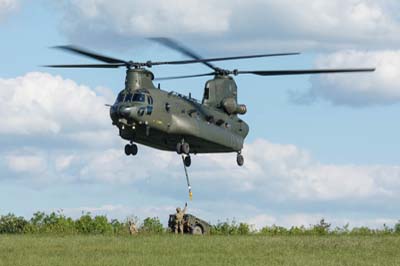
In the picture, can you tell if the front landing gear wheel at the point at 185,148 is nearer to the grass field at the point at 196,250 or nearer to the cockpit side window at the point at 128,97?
the cockpit side window at the point at 128,97

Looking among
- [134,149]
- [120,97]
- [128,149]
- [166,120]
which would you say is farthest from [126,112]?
[128,149]

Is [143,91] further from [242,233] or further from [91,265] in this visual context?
[91,265]

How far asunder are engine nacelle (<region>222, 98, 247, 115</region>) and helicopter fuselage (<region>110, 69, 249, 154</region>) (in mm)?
327

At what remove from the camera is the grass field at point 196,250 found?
3108cm

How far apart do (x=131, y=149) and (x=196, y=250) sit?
16.0 m

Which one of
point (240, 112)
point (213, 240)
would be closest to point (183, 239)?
point (213, 240)

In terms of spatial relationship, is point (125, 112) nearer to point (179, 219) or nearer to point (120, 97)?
point (120, 97)

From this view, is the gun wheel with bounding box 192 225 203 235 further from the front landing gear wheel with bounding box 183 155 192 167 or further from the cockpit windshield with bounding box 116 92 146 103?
the front landing gear wheel with bounding box 183 155 192 167

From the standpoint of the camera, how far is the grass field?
31.1 meters

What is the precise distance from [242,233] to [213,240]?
10.1m

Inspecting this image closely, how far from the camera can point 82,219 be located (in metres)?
48.8

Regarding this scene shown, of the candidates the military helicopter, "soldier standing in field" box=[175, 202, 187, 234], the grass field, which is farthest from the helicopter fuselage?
the grass field

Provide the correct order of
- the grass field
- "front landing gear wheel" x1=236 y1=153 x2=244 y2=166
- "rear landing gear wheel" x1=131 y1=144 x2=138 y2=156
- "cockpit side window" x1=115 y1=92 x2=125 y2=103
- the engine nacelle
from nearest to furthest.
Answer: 1. the grass field
2. "cockpit side window" x1=115 y1=92 x2=125 y2=103
3. "rear landing gear wheel" x1=131 y1=144 x2=138 y2=156
4. the engine nacelle
5. "front landing gear wheel" x1=236 y1=153 x2=244 y2=166

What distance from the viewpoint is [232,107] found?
2138 inches
